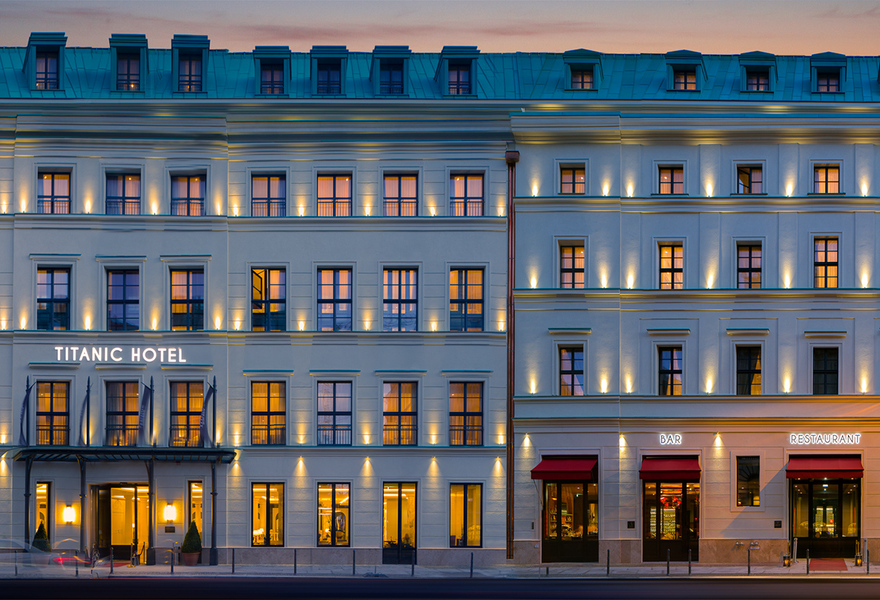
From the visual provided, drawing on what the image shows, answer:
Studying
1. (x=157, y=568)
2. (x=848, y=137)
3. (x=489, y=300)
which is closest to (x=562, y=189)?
(x=489, y=300)

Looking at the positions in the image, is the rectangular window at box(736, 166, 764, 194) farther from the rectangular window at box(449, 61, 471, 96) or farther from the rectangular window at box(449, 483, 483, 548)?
the rectangular window at box(449, 483, 483, 548)

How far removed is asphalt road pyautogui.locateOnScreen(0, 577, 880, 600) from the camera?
39.8 m

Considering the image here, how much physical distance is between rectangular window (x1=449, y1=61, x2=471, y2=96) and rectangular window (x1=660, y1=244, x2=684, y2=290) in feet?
38.0

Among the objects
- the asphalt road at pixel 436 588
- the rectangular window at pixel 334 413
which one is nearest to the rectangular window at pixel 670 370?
the asphalt road at pixel 436 588

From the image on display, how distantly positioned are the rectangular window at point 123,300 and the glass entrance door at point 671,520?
77.8ft

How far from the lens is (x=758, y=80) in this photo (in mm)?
55812

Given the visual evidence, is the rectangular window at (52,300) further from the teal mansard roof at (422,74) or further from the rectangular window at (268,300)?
the teal mansard roof at (422,74)

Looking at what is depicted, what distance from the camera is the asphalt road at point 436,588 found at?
39.8 meters

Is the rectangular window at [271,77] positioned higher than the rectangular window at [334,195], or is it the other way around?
the rectangular window at [271,77]

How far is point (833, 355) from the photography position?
173 feet

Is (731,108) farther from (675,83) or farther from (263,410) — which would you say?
(263,410)

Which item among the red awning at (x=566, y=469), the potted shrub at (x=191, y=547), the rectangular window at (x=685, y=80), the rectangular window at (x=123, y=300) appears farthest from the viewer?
the rectangular window at (x=685, y=80)

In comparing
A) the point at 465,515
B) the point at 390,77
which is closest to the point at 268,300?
the point at 390,77

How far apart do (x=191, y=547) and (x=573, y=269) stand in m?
20.5
